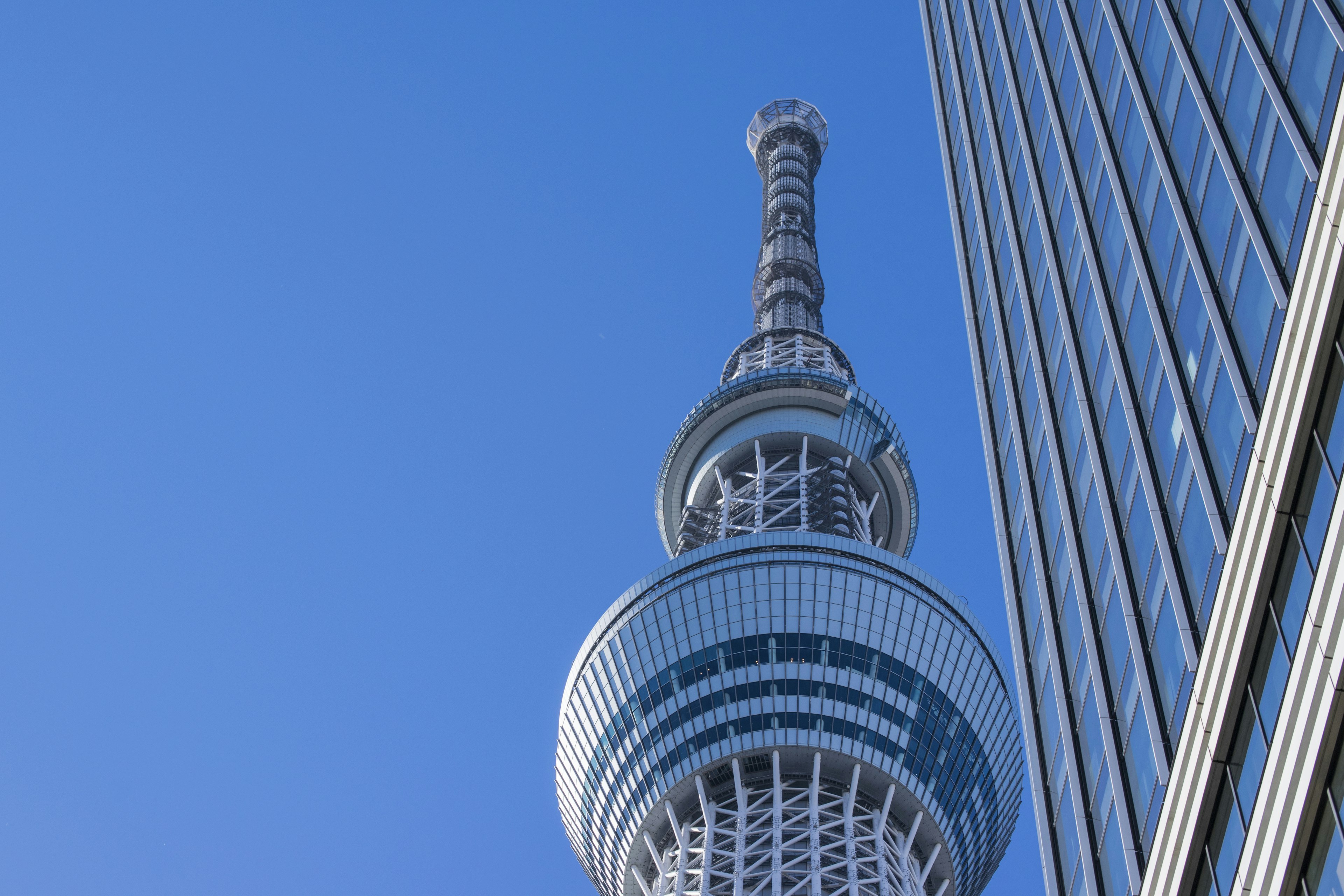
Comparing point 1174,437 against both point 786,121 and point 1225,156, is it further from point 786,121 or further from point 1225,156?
point 786,121

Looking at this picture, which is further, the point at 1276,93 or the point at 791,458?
the point at 791,458

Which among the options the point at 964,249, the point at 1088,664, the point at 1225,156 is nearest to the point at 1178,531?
the point at 1088,664

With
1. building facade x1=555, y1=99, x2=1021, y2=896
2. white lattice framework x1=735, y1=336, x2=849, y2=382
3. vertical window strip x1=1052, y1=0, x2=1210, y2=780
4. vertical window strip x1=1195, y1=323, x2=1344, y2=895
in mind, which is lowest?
vertical window strip x1=1195, y1=323, x2=1344, y2=895

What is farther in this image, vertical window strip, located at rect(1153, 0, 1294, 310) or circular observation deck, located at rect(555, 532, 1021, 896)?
circular observation deck, located at rect(555, 532, 1021, 896)

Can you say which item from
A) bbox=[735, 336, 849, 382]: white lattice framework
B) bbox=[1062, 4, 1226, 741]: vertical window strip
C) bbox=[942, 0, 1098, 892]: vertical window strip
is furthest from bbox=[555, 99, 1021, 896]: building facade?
bbox=[1062, 4, 1226, 741]: vertical window strip

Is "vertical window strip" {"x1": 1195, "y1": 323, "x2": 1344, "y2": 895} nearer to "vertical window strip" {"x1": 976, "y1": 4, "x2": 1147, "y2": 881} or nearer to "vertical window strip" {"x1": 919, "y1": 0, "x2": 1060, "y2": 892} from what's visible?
"vertical window strip" {"x1": 976, "y1": 4, "x2": 1147, "y2": 881}

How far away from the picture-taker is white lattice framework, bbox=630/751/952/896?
64.5 meters

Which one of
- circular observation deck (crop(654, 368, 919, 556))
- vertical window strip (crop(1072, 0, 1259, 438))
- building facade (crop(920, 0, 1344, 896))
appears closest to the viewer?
building facade (crop(920, 0, 1344, 896))

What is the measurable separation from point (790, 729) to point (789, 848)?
5.51 m

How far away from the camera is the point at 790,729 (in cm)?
6788

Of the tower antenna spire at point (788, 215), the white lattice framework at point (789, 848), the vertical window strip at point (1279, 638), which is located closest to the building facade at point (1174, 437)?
the vertical window strip at point (1279, 638)

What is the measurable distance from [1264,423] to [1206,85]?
10.6 metres

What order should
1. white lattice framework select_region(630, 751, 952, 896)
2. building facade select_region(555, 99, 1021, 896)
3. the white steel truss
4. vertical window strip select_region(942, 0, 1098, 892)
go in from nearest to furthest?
vertical window strip select_region(942, 0, 1098, 892)
white lattice framework select_region(630, 751, 952, 896)
building facade select_region(555, 99, 1021, 896)
the white steel truss

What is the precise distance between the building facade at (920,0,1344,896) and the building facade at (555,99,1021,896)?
95.8 feet
